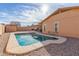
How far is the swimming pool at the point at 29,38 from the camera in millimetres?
3813

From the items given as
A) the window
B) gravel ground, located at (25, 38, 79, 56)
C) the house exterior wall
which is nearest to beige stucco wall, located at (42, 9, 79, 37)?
the window

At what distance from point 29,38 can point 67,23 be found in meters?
0.97

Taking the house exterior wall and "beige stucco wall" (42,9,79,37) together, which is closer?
"beige stucco wall" (42,9,79,37)

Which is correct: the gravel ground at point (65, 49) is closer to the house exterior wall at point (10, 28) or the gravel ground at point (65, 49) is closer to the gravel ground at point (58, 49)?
the gravel ground at point (58, 49)

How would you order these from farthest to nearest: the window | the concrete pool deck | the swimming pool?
the window → the swimming pool → the concrete pool deck

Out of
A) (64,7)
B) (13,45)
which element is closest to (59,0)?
(64,7)

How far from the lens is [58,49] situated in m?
3.78

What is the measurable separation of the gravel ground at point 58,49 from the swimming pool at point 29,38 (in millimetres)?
221

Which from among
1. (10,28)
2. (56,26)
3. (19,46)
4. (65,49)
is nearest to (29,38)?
(19,46)

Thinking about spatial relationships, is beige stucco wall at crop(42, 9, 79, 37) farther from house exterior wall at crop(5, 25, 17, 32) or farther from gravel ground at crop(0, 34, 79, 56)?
house exterior wall at crop(5, 25, 17, 32)

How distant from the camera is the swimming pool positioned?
381 cm

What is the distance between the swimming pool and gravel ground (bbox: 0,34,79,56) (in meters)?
0.22

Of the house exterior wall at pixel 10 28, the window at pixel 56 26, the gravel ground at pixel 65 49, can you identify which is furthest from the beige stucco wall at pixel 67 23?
the house exterior wall at pixel 10 28

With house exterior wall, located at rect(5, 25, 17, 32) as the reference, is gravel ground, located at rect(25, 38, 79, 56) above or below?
below
